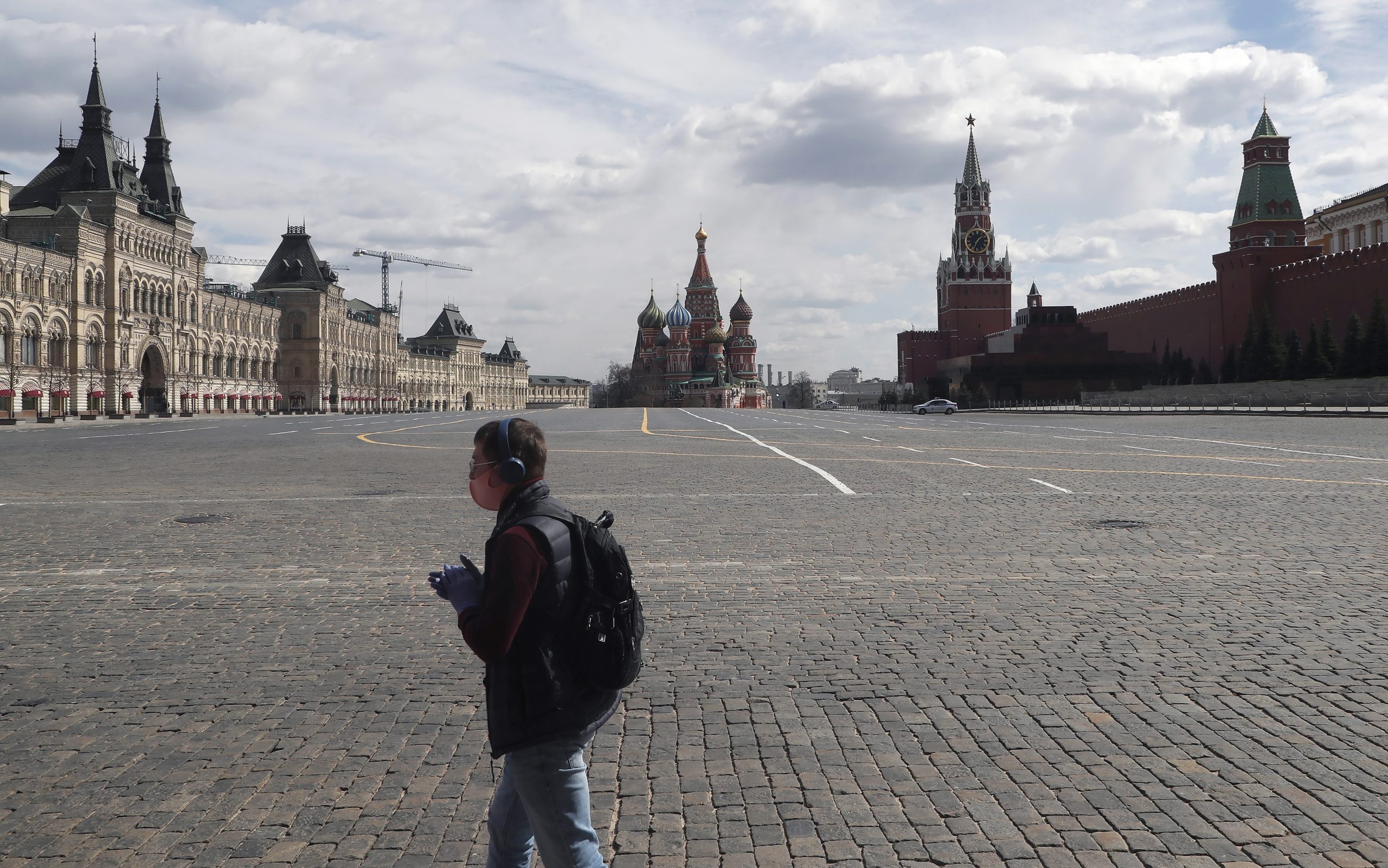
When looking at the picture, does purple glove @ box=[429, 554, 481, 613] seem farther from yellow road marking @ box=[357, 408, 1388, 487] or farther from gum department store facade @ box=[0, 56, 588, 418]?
gum department store facade @ box=[0, 56, 588, 418]

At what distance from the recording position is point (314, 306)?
11506cm

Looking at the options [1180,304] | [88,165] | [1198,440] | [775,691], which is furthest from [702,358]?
[775,691]

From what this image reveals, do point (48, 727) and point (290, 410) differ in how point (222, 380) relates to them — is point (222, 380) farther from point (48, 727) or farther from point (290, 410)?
point (48, 727)

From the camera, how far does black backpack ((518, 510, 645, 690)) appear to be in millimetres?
3033

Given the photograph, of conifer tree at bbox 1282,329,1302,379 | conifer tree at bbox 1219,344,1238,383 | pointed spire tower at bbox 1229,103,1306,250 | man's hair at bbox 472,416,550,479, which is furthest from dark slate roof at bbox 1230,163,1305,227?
man's hair at bbox 472,416,550,479

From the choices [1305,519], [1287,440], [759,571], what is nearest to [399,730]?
[759,571]

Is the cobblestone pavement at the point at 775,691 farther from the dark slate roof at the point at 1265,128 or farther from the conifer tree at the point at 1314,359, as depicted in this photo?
the dark slate roof at the point at 1265,128

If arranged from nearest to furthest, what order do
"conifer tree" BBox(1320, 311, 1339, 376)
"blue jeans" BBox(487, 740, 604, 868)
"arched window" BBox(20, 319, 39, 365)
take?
"blue jeans" BBox(487, 740, 604, 868)
"arched window" BBox(20, 319, 39, 365)
"conifer tree" BBox(1320, 311, 1339, 376)

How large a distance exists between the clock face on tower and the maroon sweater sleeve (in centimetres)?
13598

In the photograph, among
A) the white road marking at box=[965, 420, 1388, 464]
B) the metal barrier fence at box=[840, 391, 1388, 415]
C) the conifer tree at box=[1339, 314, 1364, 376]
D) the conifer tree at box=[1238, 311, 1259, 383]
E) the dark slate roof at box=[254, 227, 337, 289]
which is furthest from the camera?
the dark slate roof at box=[254, 227, 337, 289]

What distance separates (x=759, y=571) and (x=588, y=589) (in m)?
6.16

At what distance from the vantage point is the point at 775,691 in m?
5.59

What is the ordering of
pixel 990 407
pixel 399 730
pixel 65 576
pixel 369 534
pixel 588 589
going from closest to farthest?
pixel 588 589
pixel 399 730
pixel 65 576
pixel 369 534
pixel 990 407

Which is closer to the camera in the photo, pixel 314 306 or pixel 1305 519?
pixel 1305 519
